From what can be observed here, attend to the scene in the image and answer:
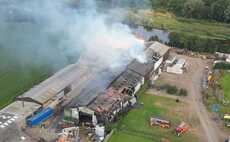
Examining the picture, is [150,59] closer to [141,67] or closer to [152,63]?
[152,63]

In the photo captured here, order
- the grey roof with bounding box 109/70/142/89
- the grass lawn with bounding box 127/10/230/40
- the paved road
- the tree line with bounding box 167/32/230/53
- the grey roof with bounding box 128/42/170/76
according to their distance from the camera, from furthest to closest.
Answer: the grass lawn with bounding box 127/10/230/40 → the tree line with bounding box 167/32/230/53 → the grey roof with bounding box 128/42/170/76 → the grey roof with bounding box 109/70/142/89 → the paved road

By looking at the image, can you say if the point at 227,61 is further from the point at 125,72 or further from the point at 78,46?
the point at 78,46

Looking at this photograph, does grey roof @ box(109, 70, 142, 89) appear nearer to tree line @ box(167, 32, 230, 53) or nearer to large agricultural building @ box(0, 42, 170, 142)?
large agricultural building @ box(0, 42, 170, 142)

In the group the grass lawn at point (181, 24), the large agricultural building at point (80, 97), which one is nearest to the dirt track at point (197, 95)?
the large agricultural building at point (80, 97)

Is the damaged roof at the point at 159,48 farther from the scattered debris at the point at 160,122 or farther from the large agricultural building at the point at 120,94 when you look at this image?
the scattered debris at the point at 160,122

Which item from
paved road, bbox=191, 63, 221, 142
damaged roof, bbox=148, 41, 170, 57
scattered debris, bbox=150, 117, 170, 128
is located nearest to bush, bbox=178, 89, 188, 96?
paved road, bbox=191, 63, 221, 142

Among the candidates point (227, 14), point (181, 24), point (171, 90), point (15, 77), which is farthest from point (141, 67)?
point (227, 14)
